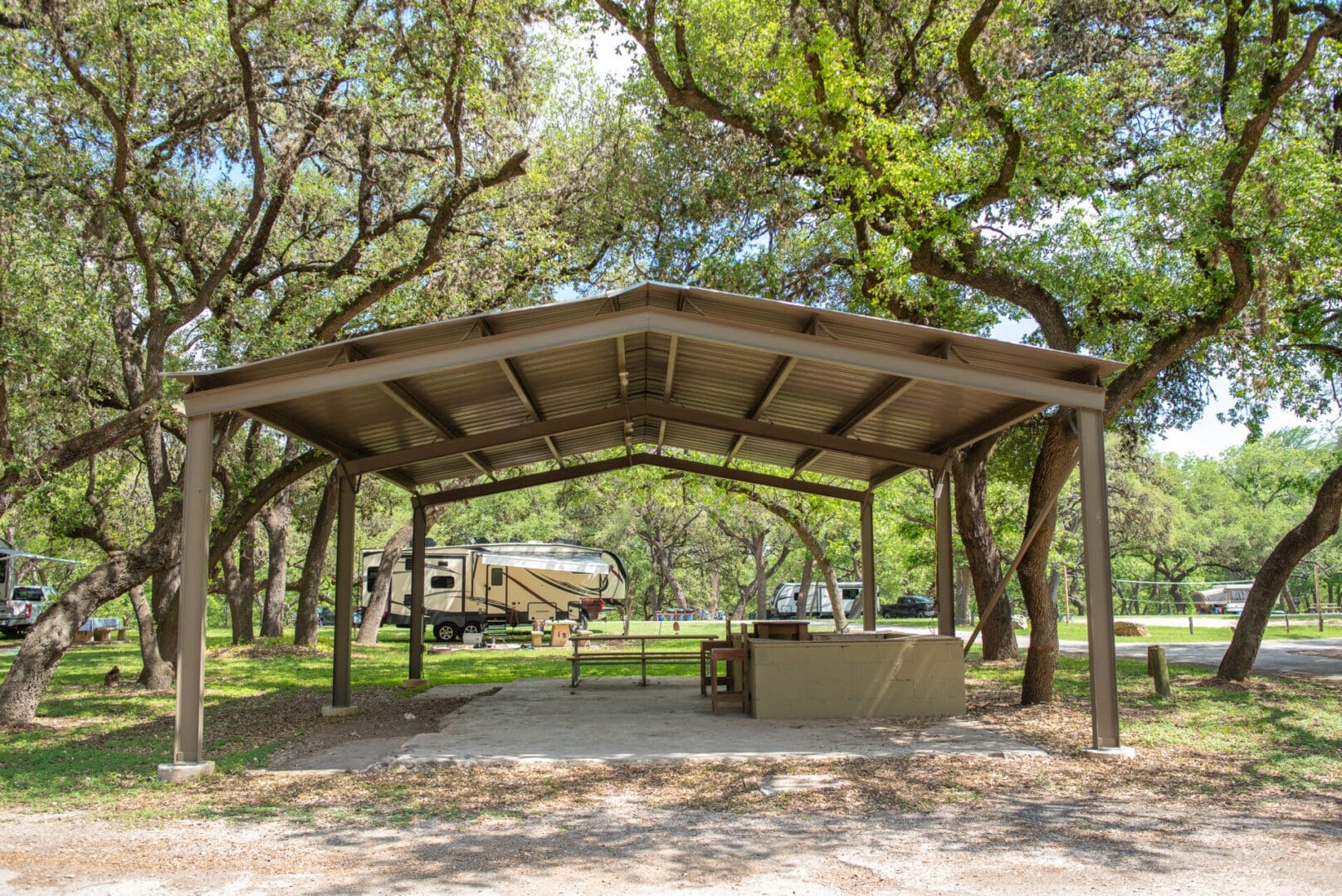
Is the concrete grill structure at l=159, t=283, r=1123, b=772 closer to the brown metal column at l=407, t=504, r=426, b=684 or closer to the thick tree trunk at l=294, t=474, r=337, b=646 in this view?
the brown metal column at l=407, t=504, r=426, b=684

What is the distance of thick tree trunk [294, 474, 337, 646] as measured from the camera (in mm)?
20500

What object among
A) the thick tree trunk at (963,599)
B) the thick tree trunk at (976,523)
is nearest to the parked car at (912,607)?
the thick tree trunk at (963,599)

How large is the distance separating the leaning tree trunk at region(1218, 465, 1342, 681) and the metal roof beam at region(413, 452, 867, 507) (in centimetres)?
509

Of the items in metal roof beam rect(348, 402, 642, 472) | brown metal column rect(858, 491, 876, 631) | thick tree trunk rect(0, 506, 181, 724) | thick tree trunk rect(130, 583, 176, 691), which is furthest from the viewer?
brown metal column rect(858, 491, 876, 631)

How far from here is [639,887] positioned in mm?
4777

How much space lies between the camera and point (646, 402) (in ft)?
38.4

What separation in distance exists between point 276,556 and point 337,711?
12.9 meters

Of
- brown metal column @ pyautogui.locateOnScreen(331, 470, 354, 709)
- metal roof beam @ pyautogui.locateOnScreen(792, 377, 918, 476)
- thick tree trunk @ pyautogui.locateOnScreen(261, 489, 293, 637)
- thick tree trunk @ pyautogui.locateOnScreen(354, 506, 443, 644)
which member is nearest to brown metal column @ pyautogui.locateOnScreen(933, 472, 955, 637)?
metal roof beam @ pyautogui.locateOnScreen(792, 377, 918, 476)

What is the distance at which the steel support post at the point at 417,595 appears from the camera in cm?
1411

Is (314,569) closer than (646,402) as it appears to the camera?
No

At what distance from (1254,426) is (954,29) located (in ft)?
25.9

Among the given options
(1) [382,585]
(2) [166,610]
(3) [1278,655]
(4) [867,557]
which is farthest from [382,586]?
(3) [1278,655]

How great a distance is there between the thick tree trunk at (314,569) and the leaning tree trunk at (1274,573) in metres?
15.8

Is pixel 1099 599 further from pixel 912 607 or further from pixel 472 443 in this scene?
pixel 912 607
